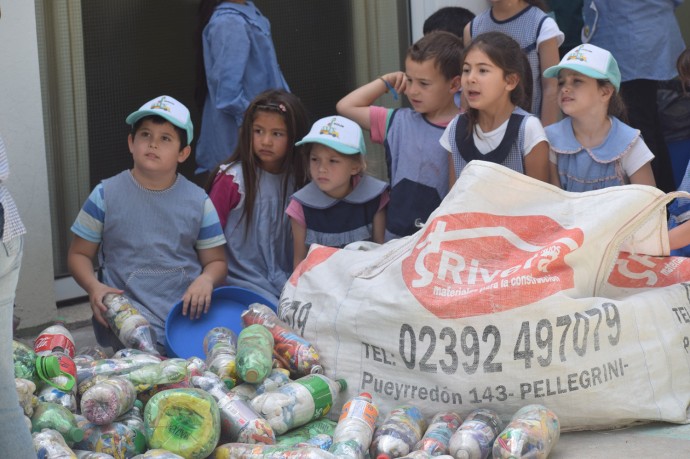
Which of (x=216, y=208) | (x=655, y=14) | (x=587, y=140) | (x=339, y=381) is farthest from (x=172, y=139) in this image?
(x=655, y=14)

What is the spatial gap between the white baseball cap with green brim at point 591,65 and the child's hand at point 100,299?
216 centimetres

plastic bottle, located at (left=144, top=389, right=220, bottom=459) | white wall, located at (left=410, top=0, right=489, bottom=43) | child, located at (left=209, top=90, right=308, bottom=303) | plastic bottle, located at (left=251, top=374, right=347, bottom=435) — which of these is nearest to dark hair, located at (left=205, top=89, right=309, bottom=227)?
child, located at (left=209, top=90, right=308, bottom=303)

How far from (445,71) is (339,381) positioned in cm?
169

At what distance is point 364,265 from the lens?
14.3ft

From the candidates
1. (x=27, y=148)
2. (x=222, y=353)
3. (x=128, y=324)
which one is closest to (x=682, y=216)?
(x=222, y=353)

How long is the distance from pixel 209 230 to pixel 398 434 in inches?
72.0

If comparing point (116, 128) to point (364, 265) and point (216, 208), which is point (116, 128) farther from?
point (364, 265)

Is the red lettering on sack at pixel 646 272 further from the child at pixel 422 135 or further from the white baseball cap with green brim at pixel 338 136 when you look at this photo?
the white baseball cap with green brim at pixel 338 136

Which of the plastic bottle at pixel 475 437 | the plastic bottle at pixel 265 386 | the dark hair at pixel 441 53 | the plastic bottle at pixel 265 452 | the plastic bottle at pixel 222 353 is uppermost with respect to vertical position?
the dark hair at pixel 441 53

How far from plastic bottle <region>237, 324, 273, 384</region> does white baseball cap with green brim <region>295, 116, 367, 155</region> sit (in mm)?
1105

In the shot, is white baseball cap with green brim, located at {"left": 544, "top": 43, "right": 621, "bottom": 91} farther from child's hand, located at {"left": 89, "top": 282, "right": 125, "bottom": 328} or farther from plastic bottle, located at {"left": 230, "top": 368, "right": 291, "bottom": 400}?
child's hand, located at {"left": 89, "top": 282, "right": 125, "bottom": 328}

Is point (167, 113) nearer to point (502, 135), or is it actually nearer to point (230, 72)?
point (230, 72)

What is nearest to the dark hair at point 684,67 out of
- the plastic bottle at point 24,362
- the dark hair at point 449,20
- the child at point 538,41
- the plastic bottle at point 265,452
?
the child at point 538,41

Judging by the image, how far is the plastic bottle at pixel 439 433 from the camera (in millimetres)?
3553
